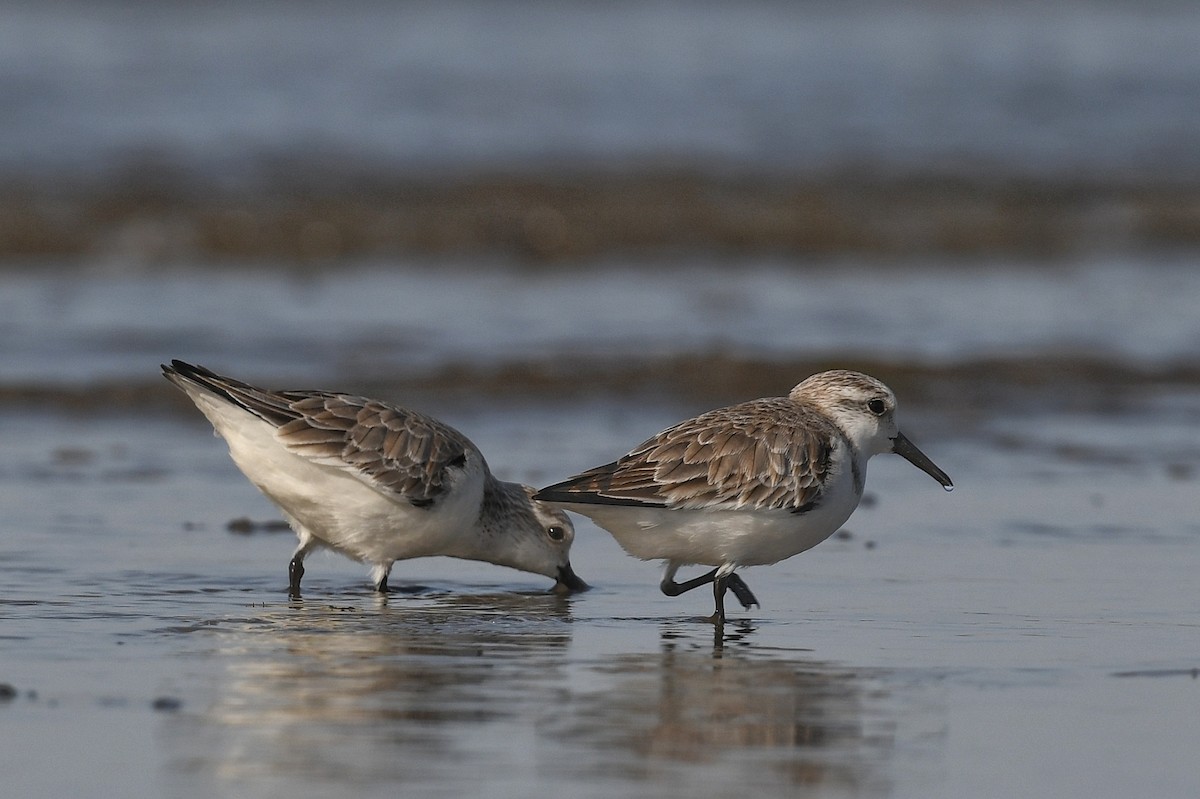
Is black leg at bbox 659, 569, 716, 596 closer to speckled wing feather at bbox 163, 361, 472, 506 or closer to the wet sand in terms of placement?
the wet sand

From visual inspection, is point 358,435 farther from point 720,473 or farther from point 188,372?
point 720,473

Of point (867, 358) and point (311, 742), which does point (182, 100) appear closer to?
point (867, 358)

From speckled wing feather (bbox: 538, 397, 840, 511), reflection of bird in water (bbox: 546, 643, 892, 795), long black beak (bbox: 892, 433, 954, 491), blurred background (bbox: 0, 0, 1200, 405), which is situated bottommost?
reflection of bird in water (bbox: 546, 643, 892, 795)

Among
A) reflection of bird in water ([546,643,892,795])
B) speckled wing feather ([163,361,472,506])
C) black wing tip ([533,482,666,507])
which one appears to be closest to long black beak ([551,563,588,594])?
speckled wing feather ([163,361,472,506])

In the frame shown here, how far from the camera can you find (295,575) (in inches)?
285

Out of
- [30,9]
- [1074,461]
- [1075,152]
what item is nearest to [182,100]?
[30,9]

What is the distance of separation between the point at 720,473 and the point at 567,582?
1284 millimetres

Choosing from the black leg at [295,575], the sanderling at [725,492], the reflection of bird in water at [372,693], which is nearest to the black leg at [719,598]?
the sanderling at [725,492]

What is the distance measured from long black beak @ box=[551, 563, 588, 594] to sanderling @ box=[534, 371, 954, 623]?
74 cm

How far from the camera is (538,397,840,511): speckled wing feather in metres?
6.50

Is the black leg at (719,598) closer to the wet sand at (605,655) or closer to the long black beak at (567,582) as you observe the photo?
the wet sand at (605,655)

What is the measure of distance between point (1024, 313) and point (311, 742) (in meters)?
11.2

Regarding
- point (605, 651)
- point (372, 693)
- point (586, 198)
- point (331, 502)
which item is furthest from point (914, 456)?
point (586, 198)

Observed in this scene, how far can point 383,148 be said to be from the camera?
75.3ft
